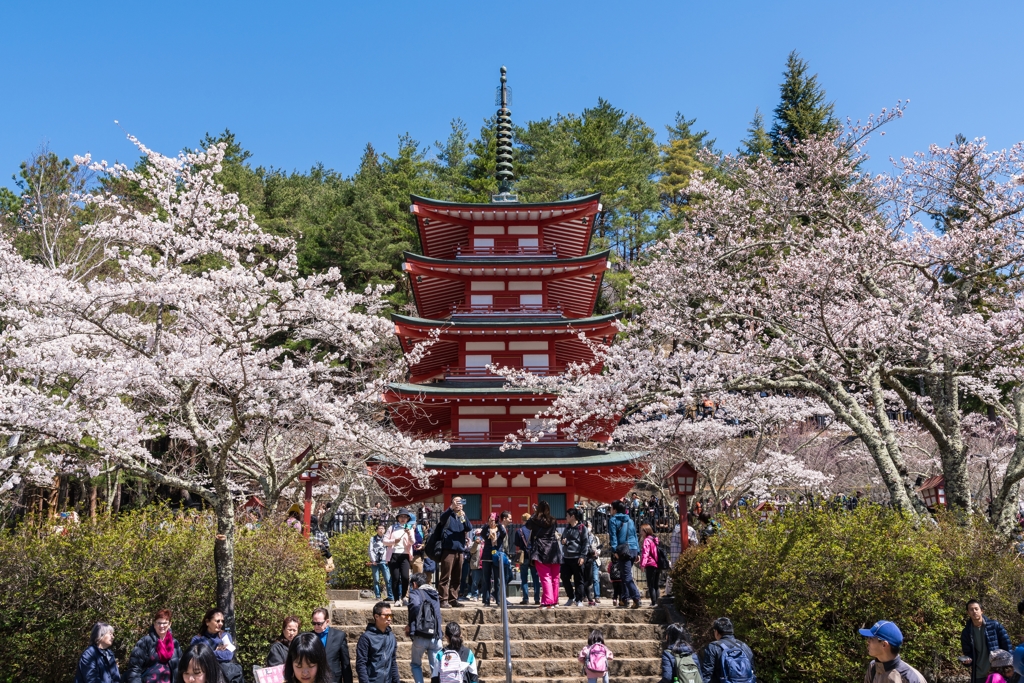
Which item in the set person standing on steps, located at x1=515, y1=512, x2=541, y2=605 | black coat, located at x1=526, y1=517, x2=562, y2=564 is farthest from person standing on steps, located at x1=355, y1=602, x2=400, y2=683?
person standing on steps, located at x1=515, y1=512, x2=541, y2=605

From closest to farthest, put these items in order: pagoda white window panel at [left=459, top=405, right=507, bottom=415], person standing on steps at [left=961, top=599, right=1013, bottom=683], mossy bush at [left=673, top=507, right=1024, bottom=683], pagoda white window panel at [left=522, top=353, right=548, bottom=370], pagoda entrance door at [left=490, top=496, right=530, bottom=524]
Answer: person standing on steps at [left=961, top=599, right=1013, bottom=683] → mossy bush at [left=673, top=507, right=1024, bottom=683] → pagoda entrance door at [left=490, top=496, right=530, bottom=524] → pagoda white window panel at [left=459, top=405, right=507, bottom=415] → pagoda white window panel at [left=522, top=353, right=548, bottom=370]

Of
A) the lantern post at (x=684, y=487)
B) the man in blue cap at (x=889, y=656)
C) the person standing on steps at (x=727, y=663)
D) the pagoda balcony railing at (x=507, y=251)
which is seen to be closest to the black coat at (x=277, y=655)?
the person standing on steps at (x=727, y=663)

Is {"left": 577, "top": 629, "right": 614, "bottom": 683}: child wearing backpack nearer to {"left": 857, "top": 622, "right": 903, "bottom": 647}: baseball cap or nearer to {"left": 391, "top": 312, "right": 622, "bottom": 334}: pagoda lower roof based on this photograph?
{"left": 857, "top": 622, "right": 903, "bottom": 647}: baseball cap

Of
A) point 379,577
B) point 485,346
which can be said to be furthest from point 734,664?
point 485,346

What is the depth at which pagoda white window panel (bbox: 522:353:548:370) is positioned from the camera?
84.0 feet

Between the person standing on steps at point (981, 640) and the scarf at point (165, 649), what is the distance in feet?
26.5

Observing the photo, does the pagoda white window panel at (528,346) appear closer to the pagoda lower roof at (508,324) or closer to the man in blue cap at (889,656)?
the pagoda lower roof at (508,324)

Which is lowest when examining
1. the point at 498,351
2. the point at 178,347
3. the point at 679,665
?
the point at 679,665

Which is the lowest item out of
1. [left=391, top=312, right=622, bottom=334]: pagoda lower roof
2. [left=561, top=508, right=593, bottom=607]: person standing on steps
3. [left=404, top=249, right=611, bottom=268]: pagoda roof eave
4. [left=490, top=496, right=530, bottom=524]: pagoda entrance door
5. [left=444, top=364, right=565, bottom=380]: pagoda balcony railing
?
[left=561, top=508, right=593, bottom=607]: person standing on steps

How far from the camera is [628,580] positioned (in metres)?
13.9

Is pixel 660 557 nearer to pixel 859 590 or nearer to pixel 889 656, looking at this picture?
pixel 859 590

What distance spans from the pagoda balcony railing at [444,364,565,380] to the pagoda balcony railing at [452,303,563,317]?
177 centimetres

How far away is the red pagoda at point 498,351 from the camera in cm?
2430

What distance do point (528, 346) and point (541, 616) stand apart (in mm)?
13079
